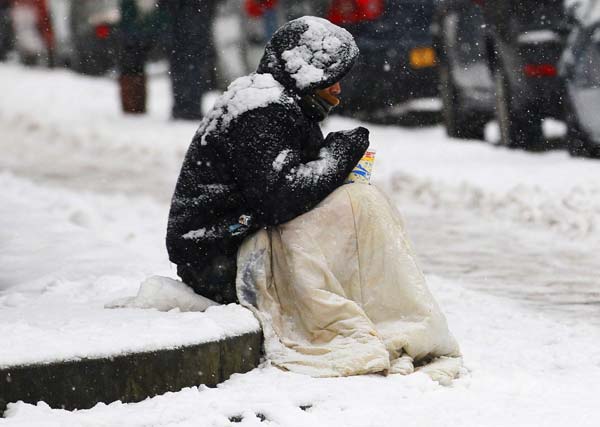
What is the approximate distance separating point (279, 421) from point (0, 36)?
24503 millimetres

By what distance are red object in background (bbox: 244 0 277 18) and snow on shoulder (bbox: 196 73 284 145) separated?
10.4 metres

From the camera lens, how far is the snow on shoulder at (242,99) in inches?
182

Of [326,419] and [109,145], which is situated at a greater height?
[326,419]

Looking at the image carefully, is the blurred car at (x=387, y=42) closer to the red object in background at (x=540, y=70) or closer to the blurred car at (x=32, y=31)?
the red object in background at (x=540, y=70)

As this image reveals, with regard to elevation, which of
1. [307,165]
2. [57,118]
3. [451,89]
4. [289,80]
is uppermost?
[289,80]

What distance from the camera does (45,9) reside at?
915 inches

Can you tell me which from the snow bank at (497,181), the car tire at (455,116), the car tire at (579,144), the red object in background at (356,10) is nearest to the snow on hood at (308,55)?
the snow bank at (497,181)

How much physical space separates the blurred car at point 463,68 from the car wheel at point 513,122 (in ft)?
0.60

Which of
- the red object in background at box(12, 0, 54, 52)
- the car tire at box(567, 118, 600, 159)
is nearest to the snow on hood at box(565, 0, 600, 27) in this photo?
the car tire at box(567, 118, 600, 159)

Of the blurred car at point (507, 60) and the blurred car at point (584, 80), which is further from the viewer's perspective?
the blurred car at point (507, 60)

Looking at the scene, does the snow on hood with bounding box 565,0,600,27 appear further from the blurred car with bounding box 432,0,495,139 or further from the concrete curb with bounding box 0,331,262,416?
the concrete curb with bounding box 0,331,262,416

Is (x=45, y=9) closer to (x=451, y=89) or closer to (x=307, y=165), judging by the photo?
(x=451, y=89)

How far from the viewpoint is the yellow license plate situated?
13.0 m

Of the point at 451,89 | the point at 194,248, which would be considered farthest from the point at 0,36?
the point at 194,248
